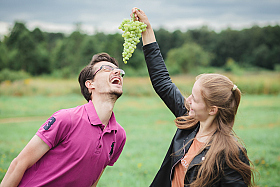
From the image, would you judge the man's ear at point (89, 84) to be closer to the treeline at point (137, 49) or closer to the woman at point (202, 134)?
the woman at point (202, 134)

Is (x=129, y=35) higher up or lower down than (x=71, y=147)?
higher up

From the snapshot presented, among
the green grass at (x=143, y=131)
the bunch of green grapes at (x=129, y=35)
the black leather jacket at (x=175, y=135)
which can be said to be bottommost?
the green grass at (x=143, y=131)

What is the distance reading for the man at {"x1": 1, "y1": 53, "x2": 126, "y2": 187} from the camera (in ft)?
7.38

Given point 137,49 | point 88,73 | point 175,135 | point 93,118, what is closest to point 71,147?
point 93,118

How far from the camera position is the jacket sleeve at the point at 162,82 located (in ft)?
9.13

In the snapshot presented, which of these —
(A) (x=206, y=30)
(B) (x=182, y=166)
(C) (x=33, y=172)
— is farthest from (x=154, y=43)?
(A) (x=206, y=30)

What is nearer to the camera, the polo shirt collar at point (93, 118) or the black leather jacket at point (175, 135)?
the black leather jacket at point (175, 135)

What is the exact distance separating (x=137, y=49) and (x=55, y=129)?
1267 inches

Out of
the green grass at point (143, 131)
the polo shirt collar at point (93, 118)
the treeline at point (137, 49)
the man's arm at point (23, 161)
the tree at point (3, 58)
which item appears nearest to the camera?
the man's arm at point (23, 161)

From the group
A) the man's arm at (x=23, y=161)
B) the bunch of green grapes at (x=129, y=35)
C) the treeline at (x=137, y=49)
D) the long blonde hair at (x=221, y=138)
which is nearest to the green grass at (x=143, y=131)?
the long blonde hair at (x=221, y=138)

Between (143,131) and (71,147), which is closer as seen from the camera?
(71,147)

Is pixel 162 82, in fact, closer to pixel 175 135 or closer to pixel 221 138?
pixel 175 135

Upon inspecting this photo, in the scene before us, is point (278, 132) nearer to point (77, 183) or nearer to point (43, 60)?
point (77, 183)

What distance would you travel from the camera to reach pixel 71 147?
93.3 inches
